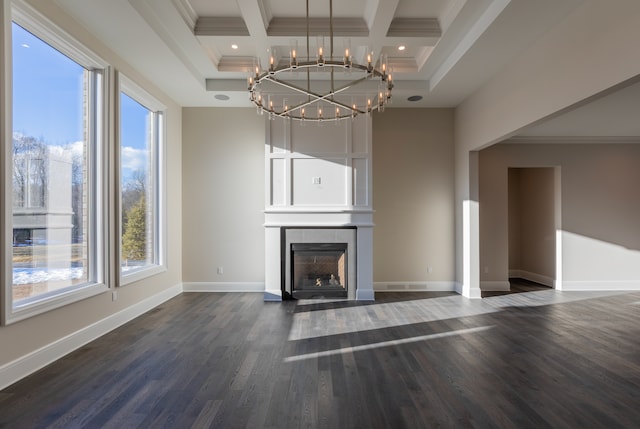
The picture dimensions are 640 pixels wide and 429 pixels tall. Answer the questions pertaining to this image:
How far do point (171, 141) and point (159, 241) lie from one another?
164 cm

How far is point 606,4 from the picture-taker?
2.78 m

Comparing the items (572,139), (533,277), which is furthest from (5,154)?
(533,277)

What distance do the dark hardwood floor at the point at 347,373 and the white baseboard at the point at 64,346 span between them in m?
0.08

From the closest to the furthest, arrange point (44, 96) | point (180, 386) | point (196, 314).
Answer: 1. point (180, 386)
2. point (44, 96)
3. point (196, 314)

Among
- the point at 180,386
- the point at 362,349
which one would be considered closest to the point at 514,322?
the point at 362,349

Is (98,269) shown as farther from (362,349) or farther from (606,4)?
(606,4)

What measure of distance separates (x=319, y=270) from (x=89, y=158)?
3506mm

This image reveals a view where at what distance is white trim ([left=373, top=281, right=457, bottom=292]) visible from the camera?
6070mm

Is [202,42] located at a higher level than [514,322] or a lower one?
higher

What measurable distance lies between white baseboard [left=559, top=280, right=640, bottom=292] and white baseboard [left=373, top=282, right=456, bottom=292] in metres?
2.17

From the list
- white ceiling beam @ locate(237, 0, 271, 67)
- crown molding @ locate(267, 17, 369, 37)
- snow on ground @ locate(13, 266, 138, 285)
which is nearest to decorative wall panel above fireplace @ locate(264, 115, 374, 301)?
Result: white ceiling beam @ locate(237, 0, 271, 67)

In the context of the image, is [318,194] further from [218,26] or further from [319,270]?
[218,26]

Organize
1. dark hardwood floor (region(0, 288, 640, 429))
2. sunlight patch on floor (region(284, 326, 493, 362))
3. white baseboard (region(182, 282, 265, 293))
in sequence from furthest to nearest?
white baseboard (region(182, 282, 265, 293)) → sunlight patch on floor (region(284, 326, 493, 362)) → dark hardwood floor (region(0, 288, 640, 429))

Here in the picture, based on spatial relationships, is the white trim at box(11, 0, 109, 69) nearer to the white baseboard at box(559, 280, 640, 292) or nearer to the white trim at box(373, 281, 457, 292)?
the white trim at box(373, 281, 457, 292)
